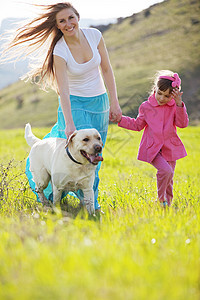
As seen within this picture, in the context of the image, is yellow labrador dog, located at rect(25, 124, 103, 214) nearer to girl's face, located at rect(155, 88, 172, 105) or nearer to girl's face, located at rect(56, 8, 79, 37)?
girl's face, located at rect(155, 88, 172, 105)

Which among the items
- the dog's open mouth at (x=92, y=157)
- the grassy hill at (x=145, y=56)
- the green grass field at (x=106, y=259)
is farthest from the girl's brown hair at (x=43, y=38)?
the grassy hill at (x=145, y=56)

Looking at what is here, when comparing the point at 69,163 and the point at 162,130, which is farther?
the point at 162,130

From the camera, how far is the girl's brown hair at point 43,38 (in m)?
4.70

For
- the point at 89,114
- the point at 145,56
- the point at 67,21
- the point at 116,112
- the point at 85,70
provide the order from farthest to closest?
the point at 145,56
the point at 116,112
the point at 89,114
the point at 85,70
the point at 67,21

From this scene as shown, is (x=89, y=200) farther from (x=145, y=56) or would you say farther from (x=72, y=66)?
(x=145, y=56)

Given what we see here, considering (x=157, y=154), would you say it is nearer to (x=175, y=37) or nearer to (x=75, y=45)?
(x=75, y=45)

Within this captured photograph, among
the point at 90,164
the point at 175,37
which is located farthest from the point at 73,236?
the point at 175,37

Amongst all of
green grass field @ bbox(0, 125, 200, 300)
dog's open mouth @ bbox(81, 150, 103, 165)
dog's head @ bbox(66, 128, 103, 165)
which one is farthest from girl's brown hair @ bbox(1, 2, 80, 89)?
green grass field @ bbox(0, 125, 200, 300)

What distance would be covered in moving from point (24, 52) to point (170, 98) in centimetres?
218

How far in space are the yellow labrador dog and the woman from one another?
9.7 inches

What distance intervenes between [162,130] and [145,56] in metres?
51.6

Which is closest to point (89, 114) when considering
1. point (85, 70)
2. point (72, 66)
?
point (85, 70)

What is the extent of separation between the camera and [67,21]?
15.2ft

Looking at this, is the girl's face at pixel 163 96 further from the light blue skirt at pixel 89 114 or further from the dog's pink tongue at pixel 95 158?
the dog's pink tongue at pixel 95 158
